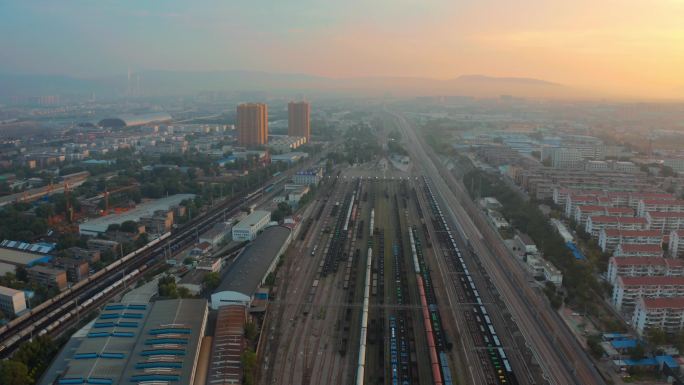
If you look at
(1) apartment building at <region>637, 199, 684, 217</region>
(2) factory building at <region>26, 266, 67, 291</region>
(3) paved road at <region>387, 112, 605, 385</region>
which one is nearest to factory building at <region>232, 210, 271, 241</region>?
(2) factory building at <region>26, 266, 67, 291</region>

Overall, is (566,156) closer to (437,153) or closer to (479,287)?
(437,153)

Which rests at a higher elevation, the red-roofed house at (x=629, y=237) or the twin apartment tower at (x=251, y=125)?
the twin apartment tower at (x=251, y=125)

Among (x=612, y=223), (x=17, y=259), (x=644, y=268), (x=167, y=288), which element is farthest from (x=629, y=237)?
(x=17, y=259)

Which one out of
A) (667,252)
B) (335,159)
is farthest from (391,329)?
(335,159)

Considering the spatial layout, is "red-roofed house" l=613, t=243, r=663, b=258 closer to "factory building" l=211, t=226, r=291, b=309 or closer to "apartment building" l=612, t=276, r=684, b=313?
"apartment building" l=612, t=276, r=684, b=313

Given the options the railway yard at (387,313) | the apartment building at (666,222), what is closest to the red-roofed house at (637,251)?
the apartment building at (666,222)

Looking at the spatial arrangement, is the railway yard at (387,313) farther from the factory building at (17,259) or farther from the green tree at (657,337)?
the factory building at (17,259)
